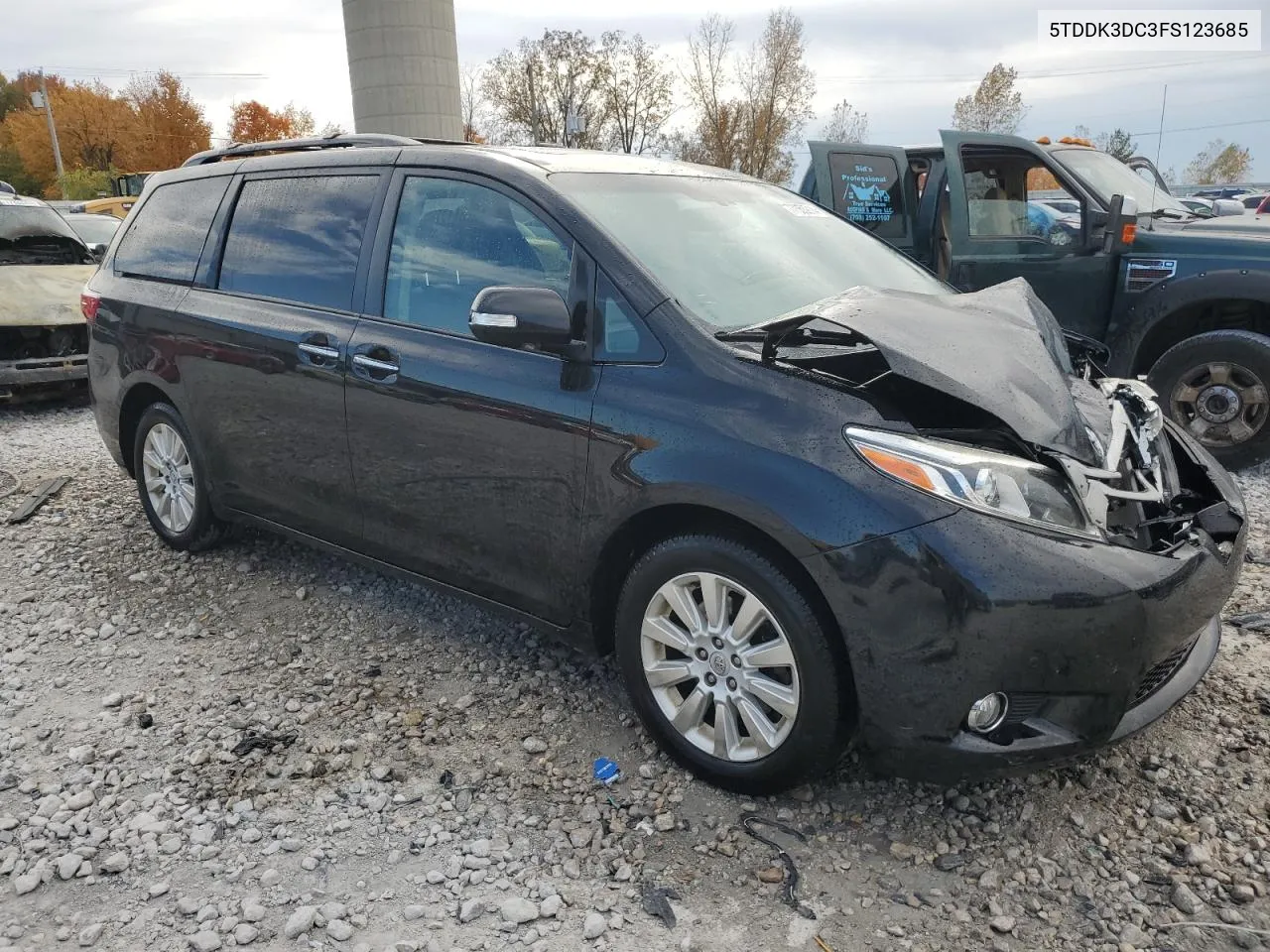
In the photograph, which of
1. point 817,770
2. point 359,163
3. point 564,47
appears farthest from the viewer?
point 564,47

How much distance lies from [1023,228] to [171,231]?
5044mm

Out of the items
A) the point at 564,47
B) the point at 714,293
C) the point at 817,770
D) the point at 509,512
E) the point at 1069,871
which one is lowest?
the point at 1069,871

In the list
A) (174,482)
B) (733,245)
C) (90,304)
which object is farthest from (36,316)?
(733,245)

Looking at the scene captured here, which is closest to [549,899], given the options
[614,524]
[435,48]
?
[614,524]

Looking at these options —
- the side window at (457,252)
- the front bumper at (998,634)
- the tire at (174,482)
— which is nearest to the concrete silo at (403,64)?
the tire at (174,482)

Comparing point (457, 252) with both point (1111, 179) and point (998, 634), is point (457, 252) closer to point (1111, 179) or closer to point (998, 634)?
point (998, 634)

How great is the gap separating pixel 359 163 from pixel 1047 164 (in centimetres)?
460

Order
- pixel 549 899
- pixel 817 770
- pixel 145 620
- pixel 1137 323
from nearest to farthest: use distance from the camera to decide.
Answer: pixel 549 899 < pixel 817 770 < pixel 145 620 < pixel 1137 323

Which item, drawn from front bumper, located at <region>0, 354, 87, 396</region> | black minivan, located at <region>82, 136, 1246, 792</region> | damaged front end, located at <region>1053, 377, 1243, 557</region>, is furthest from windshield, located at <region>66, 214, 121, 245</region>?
damaged front end, located at <region>1053, 377, 1243, 557</region>

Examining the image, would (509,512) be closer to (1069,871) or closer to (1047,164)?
(1069,871)

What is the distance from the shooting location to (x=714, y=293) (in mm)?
2986

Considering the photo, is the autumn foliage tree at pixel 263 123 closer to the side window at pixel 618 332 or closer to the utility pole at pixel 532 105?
the utility pole at pixel 532 105

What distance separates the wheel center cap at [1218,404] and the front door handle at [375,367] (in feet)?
15.7

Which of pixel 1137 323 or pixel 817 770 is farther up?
pixel 1137 323
